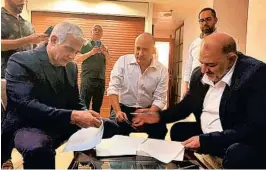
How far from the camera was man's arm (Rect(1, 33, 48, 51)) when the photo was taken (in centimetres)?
135

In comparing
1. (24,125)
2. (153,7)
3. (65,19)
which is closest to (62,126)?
(24,125)

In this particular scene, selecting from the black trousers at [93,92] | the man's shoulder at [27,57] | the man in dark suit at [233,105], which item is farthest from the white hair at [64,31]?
the man in dark suit at [233,105]

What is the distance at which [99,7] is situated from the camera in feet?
4.95

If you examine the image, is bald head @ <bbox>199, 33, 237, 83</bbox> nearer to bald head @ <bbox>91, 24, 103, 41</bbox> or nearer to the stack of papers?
the stack of papers

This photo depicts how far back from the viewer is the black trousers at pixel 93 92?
1515 millimetres

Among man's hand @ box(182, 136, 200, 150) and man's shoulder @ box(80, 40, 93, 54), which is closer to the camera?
man's hand @ box(182, 136, 200, 150)

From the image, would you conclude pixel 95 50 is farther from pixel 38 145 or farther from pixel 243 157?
pixel 243 157

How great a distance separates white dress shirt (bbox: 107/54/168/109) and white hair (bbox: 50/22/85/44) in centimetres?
26

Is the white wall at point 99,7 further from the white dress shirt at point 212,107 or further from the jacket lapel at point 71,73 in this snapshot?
the white dress shirt at point 212,107

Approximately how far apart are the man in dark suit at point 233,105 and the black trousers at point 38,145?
57 cm

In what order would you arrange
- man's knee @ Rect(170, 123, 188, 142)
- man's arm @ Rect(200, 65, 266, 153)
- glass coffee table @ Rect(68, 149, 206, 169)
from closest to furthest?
glass coffee table @ Rect(68, 149, 206, 169) < man's arm @ Rect(200, 65, 266, 153) < man's knee @ Rect(170, 123, 188, 142)

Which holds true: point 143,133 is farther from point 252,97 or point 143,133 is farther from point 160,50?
point 252,97

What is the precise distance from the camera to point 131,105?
1.62 metres

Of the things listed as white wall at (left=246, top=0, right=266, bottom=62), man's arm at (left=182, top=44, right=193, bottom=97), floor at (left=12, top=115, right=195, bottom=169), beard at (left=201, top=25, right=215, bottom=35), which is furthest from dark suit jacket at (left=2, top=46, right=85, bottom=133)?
white wall at (left=246, top=0, right=266, bottom=62)
